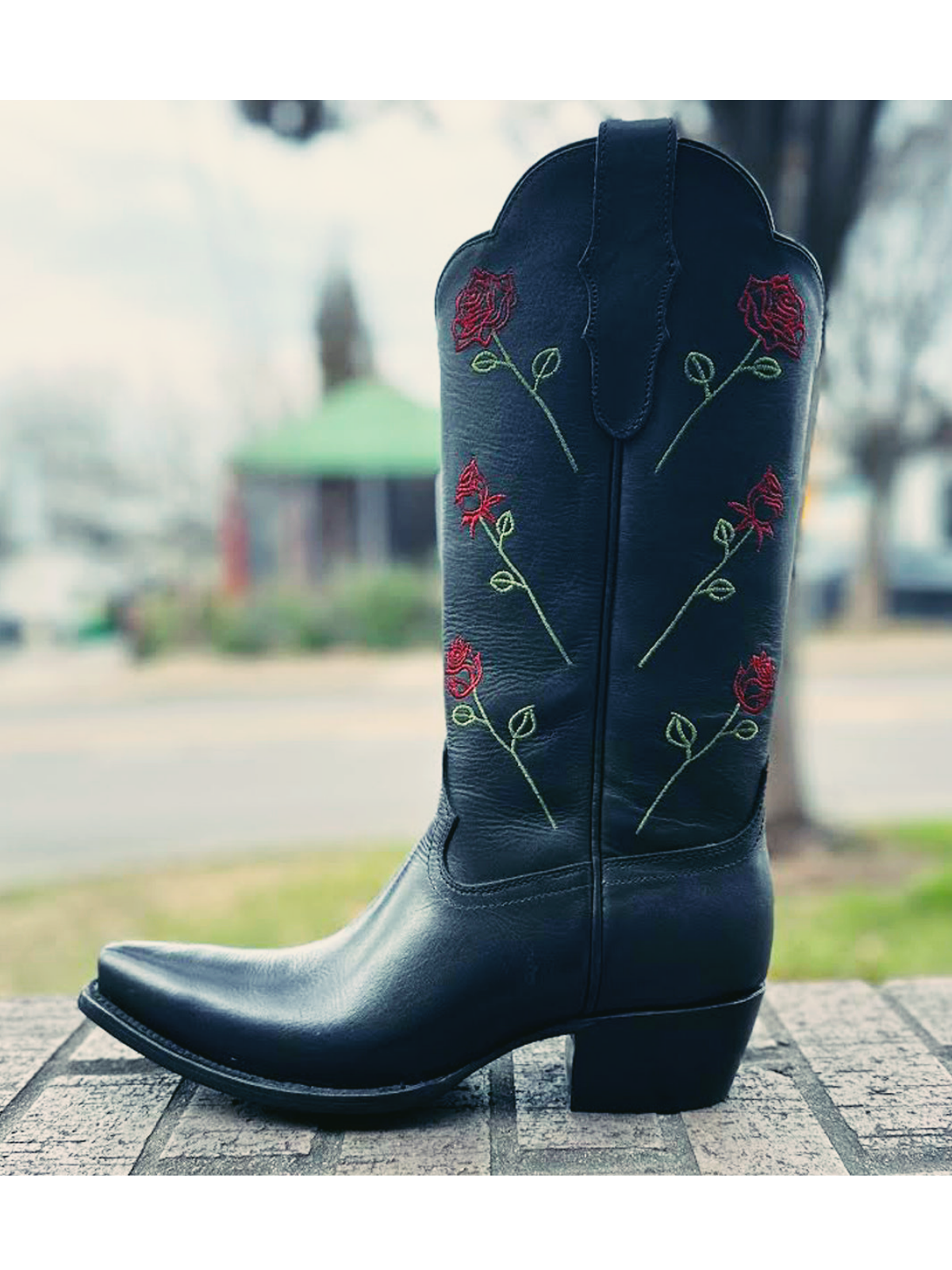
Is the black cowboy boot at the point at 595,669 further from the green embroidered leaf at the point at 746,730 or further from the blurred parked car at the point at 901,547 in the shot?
the blurred parked car at the point at 901,547

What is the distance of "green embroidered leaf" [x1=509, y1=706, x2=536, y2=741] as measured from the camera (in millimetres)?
1245

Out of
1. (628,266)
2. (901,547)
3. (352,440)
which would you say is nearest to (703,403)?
(628,266)

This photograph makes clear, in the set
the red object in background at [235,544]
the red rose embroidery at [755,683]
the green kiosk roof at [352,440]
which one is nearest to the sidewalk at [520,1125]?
the red rose embroidery at [755,683]

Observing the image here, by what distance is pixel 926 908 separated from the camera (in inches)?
136

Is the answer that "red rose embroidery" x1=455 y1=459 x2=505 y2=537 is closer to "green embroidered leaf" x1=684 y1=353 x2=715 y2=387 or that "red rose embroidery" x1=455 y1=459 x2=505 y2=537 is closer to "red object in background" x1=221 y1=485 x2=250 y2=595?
"green embroidered leaf" x1=684 y1=353 x2=715 y2=387

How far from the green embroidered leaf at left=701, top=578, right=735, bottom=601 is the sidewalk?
514mm

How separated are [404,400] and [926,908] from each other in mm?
6233

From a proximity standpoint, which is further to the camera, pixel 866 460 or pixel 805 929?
pixel 866 460

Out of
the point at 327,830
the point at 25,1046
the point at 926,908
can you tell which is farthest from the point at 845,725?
the point at 25,1046

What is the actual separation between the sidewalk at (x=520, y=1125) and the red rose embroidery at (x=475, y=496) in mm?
578

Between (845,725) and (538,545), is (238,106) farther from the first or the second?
(845,725)

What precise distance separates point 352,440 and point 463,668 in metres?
8.44

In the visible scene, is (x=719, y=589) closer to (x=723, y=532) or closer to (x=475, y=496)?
(x=723, y=532)

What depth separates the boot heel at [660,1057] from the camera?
1.27 m
